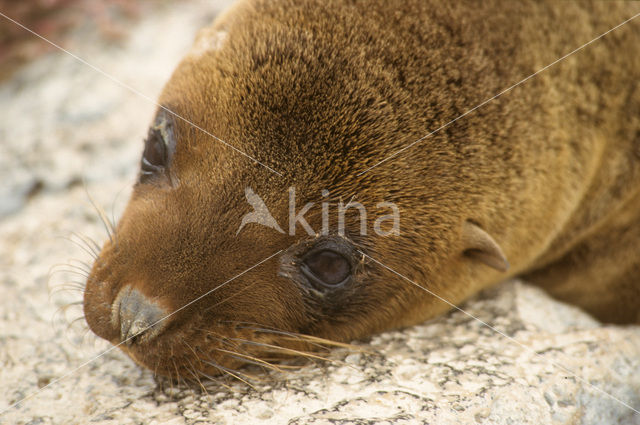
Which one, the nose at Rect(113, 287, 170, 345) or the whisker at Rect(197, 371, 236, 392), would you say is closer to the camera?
the nose at Rect(113, 287, 170, 345)

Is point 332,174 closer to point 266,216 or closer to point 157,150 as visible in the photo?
point 266,216

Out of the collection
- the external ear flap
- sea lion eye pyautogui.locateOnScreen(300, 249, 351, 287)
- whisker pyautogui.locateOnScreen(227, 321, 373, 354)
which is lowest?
whisker pyautogui.locateOnScreen(227, 321, 373, 354)

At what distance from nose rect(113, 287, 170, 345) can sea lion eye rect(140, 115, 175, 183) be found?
24.6 inches

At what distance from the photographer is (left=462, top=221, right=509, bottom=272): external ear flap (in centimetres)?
288

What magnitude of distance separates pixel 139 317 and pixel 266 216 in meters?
0.63

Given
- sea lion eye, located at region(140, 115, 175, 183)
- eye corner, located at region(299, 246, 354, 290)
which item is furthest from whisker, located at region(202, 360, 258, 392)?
sea lion eye, located at region(140, 115, 175, 183)

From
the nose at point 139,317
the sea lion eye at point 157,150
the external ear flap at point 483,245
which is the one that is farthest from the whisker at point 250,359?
the external ear flap at point 483,245

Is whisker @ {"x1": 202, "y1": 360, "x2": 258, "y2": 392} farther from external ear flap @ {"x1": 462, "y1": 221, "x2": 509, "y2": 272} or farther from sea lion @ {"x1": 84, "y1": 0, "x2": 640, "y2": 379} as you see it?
external ear flap @ {"x1": 462, "y1": 221, "x2": 509, "y2": 272}

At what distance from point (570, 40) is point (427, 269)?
4.62ft

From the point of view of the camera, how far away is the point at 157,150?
292 centimetres

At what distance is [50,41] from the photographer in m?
5.84

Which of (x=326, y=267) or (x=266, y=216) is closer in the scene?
(x=266, y=216)

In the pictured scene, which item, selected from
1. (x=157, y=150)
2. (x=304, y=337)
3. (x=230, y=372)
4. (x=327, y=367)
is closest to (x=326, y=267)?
(x=304, y=337)

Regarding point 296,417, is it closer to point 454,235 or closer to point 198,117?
point 454,235
